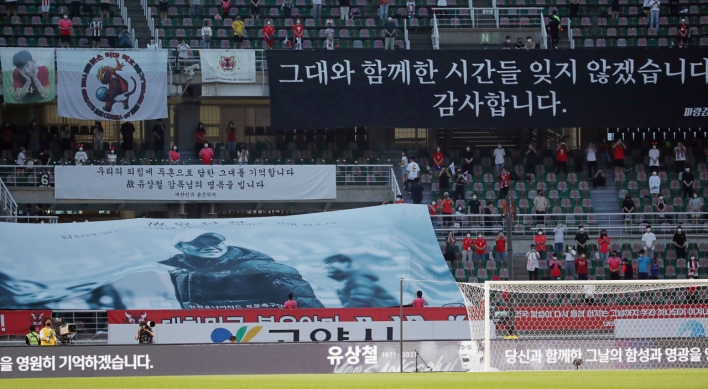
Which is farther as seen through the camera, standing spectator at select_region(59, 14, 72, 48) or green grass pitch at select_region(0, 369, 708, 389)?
standing spectator at select_region(59, 14, 72, 48)

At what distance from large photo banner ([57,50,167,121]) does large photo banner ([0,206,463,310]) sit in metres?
6.14

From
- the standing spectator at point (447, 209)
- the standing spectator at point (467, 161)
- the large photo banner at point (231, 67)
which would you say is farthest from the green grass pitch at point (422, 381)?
the large photo banner at point (231, 67)

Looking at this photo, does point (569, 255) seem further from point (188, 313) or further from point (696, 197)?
point (188, 313)

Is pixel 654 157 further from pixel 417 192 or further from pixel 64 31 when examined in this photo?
pixel 64 31

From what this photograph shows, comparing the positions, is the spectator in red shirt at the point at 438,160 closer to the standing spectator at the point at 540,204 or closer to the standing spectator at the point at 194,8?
the standing spectator at the point at 540,204

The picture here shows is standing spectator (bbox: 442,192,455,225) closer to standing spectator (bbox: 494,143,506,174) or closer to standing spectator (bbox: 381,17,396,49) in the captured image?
standing spectator (bbox: 494,143,506,174)

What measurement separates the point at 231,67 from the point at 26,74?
6333 millimetres

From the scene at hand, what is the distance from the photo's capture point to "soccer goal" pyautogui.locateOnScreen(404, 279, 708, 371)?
18469 millimetres

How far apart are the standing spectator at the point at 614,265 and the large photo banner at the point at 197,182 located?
8380 mm

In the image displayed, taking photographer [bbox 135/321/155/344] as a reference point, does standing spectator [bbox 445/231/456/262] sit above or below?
above

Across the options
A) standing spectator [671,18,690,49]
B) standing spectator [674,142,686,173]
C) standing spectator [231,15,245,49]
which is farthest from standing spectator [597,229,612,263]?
standing spectator [231,15,245,49]


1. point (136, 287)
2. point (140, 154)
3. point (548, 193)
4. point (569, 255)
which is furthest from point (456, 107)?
point (136, 287)

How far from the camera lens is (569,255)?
29188 millimetres

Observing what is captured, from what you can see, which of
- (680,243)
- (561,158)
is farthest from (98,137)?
(680,243)
